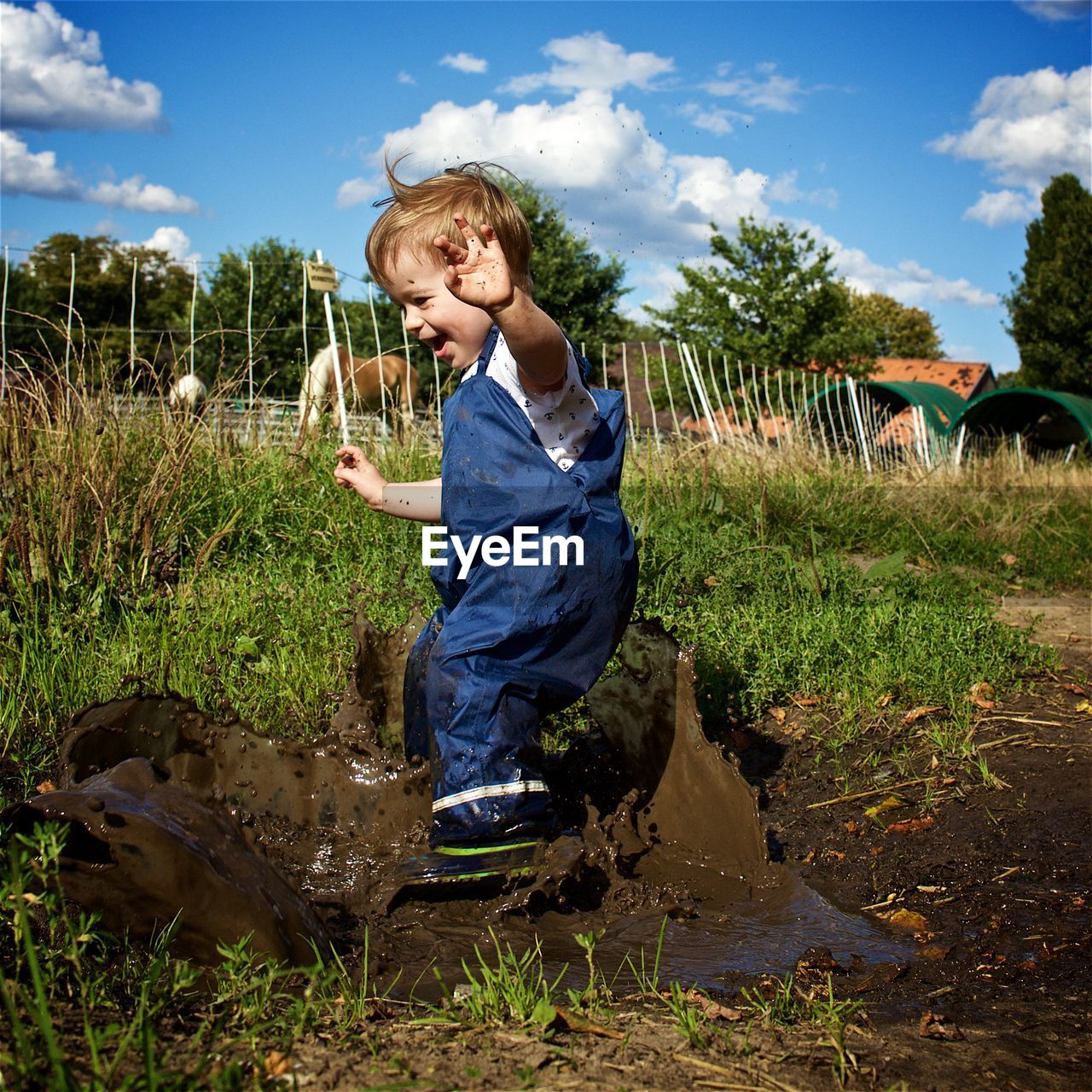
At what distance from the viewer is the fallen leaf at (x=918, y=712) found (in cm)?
400

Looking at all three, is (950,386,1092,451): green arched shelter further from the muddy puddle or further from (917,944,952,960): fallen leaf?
(917,944,952,960): fallen leaf

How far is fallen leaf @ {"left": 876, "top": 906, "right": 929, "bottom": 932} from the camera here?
2.54m

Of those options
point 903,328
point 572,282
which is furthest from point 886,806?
point 903,328

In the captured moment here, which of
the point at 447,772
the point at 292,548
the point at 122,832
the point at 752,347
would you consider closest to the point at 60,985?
the point at 122,832

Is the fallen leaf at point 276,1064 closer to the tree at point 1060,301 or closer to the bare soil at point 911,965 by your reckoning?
the bare soil at point 911,965

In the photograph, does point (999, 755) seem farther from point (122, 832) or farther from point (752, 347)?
point (752, 347)

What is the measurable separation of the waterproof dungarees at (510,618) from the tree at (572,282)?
45.7 feet

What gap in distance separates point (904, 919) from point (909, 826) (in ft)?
2.14

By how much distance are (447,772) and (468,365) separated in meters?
1.04

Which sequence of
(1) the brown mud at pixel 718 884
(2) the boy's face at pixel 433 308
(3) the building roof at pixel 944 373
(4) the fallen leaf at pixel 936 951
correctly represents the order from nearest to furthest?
(1) the brown mud at pixel 718 884, (4) the fallen leaf at pixel 936 951, (2) the boy's face at pixel 433 308, (3) the building roof at pixel 944 373

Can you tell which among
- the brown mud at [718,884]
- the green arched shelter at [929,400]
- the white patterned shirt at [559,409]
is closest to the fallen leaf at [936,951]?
the brown mud at [718,884]

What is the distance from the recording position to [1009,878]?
2.77 metres

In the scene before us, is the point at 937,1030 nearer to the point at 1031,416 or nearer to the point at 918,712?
the point at 918,712

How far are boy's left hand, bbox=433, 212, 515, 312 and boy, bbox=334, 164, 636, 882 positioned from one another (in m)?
0.07
